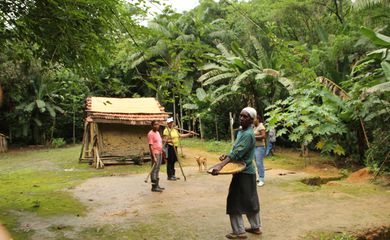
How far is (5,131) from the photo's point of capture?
26156 mm

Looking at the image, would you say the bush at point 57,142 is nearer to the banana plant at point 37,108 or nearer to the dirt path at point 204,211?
the banana plant at point 37,108

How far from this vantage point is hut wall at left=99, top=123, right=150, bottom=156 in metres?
14.4

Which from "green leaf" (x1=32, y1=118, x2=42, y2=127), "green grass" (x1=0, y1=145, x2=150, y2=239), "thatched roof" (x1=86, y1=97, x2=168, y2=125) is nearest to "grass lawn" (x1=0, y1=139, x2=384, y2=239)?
"green grass" (x1=0, y1=145, x2=150, y2=239)

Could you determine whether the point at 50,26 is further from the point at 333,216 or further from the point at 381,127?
the point at 381,127

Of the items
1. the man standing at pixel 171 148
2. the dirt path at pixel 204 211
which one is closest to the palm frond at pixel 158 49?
the man standing at pixel 171 148

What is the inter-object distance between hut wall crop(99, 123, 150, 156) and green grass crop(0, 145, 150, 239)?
0.73 meters

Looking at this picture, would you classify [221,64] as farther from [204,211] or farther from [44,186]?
[204,211]

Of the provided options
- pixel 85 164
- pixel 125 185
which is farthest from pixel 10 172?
pixel 125 185

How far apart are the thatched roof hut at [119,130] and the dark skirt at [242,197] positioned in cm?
942

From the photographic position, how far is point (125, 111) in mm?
14836

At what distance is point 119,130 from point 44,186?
474cm

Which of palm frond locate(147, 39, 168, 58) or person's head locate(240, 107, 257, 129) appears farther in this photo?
palm frond locate(147, 39, 168, 58)

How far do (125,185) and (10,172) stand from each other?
6084mm

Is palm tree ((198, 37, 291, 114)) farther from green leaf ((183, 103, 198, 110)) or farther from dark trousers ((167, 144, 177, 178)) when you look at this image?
dark trousers ((167, 144, 177, 178))
